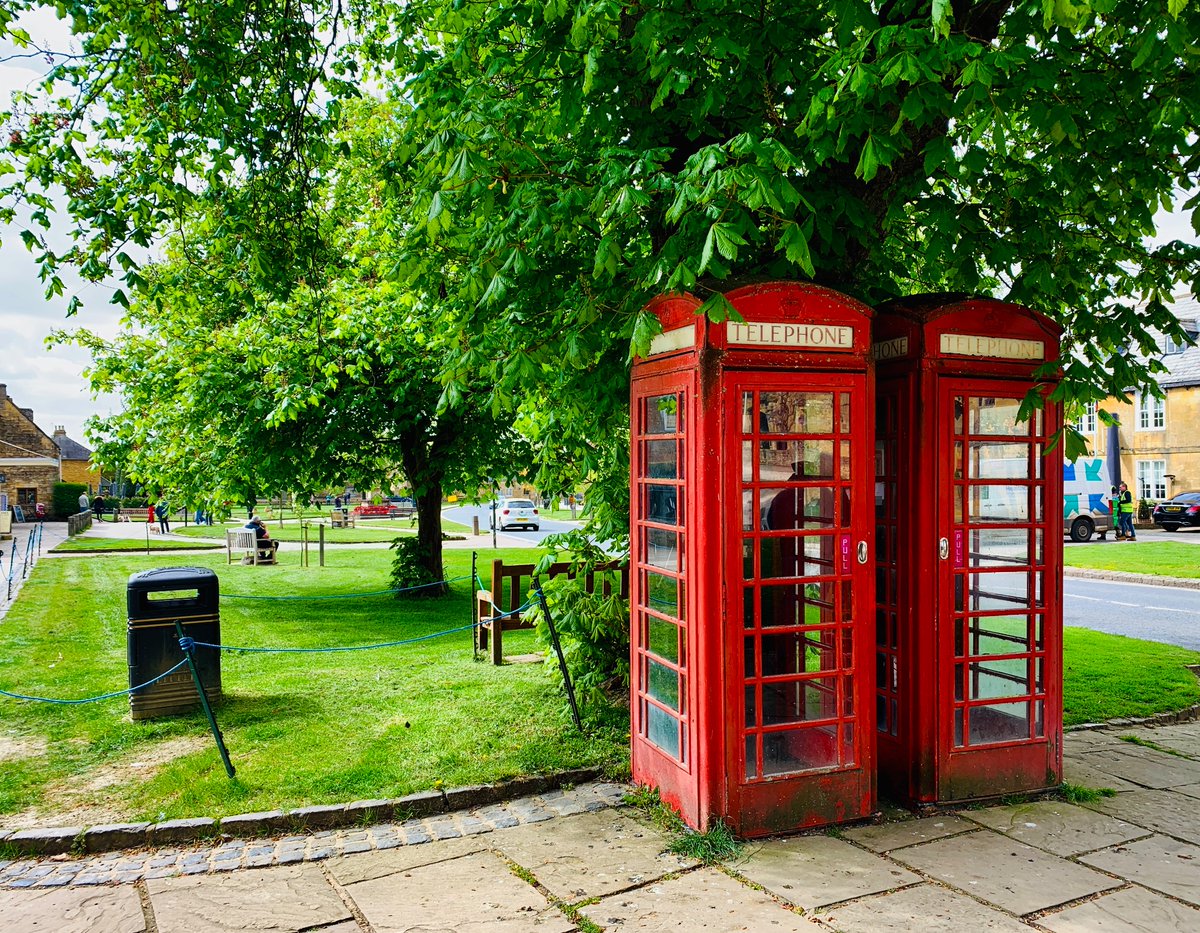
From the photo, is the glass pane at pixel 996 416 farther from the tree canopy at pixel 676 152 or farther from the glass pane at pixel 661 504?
the glass pane at pixel 661 504

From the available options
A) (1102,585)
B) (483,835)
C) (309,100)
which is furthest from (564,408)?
(1102,585)

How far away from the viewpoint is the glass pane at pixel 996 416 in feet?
18.3

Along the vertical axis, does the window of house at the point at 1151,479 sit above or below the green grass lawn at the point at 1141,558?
above

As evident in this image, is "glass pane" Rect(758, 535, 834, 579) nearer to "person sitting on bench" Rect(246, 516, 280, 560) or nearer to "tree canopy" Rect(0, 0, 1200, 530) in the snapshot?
"tree canopy" Rect(0, 0, 1200, 530)

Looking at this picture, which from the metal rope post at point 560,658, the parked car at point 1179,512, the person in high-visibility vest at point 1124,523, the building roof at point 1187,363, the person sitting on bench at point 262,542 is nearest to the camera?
the metal rope post at point 560,658

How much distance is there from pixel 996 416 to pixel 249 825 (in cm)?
538

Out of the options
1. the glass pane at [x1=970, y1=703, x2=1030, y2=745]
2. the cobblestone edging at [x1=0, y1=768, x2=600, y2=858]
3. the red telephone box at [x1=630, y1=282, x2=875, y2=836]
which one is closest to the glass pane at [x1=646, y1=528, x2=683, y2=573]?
the red telephone box at [x1=630, y1=282, x2=875, y2=836]

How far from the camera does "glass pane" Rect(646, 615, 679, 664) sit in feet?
17.5

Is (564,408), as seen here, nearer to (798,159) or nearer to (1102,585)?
(798,159)

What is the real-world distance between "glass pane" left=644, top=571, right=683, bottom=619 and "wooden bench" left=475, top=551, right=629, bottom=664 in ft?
6.45

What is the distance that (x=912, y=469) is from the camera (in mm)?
5477

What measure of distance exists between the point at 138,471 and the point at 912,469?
1453 cm

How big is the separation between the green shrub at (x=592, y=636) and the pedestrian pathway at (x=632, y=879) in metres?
1.87

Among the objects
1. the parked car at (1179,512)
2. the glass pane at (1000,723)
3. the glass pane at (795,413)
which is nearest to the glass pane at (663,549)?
the glass pane at (795,413)
